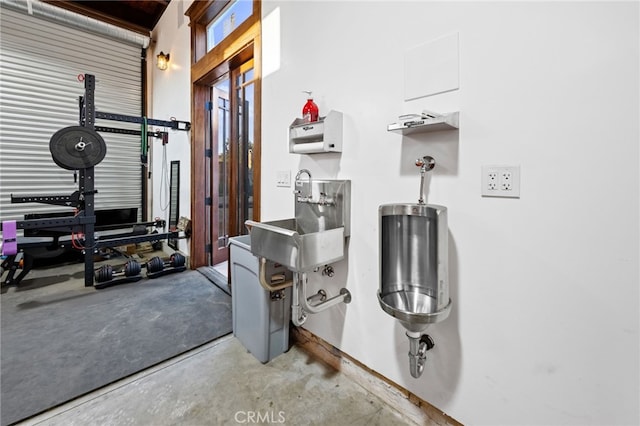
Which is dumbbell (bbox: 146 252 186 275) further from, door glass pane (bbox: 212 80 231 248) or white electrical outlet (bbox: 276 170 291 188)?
white electrical outlet (bbox: 276 170 291 188)

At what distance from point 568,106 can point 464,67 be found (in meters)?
0.41

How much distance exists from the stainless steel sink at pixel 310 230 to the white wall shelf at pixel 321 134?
0.21m

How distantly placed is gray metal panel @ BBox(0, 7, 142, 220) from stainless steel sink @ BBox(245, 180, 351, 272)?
425cm

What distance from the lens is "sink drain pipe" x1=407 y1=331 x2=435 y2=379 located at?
1.18 metres

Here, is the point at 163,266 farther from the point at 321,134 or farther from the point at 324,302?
the point at 321,134

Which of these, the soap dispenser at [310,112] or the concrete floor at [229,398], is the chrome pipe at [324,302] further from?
the soap dispenser at [310,112]

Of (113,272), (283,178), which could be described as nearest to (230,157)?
(283,178)

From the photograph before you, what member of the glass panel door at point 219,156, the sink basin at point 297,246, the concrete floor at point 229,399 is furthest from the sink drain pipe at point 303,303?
the glass panel door at point 219,156

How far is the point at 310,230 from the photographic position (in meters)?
1.85

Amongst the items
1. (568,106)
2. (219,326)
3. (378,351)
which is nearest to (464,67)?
(568,106)

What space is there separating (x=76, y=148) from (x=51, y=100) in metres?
2.19

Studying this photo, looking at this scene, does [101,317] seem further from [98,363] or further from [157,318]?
[98,363]

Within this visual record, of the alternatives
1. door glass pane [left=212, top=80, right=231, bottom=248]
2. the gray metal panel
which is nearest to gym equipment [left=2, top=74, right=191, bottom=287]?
door glass pane [left=212, top=80, right=231, bottom=248]

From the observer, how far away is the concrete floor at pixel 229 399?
1.39 m
